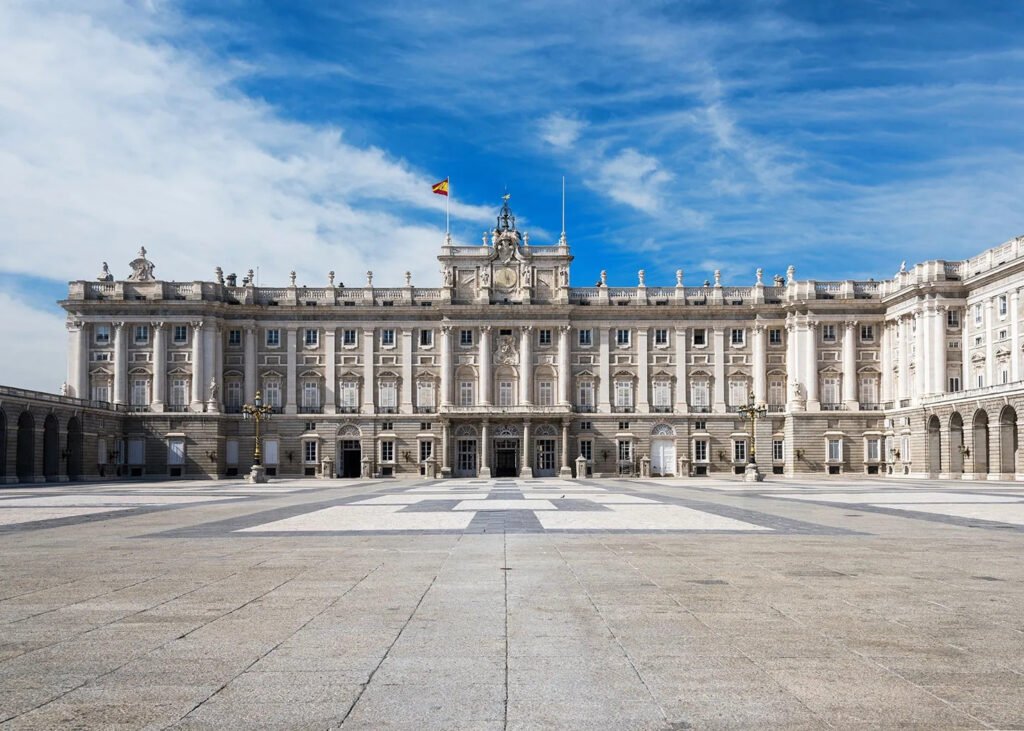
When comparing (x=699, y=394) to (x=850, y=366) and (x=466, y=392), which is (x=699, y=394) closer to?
(x=850, y=366)

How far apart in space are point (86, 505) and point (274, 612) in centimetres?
2442

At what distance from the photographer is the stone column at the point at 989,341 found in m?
65.6

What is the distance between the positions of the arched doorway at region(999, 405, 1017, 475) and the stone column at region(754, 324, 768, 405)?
75.0 ft

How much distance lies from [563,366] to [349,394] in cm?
1923

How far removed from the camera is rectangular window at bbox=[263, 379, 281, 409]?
3233 inches

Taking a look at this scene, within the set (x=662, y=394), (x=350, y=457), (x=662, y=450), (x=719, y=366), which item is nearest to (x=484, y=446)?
(x=350, y=457)

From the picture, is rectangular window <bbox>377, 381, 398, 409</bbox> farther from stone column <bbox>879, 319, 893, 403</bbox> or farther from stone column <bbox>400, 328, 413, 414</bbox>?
stone column <bbox>879, 319, 893, 403</bbox>

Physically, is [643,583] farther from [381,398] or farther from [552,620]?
[381,398]

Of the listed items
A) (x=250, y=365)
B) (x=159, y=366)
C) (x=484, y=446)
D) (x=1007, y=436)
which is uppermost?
(x=250, y=365)

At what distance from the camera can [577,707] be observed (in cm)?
689

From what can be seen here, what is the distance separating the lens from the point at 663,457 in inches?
3209

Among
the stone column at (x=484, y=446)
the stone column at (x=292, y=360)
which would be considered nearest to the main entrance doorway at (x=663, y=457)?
the stone column at (x=484, y=446)

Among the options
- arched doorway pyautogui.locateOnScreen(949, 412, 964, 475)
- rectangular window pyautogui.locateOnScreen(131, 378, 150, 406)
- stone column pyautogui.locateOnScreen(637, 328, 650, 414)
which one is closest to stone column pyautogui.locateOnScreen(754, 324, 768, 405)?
stone column pyautogui.locateOnScreen(637, 328, 650, 414)

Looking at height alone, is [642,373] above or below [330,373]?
below
